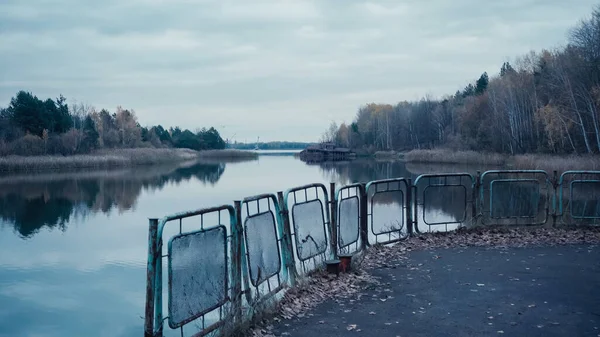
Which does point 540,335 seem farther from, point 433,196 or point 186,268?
point 433,196

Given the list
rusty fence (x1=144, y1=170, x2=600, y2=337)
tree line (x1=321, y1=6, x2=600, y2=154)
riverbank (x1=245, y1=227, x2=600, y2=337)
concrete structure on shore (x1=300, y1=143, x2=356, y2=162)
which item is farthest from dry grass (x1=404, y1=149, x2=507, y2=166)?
riverbank (x1=245, y1=227, x2=600, y2=337)

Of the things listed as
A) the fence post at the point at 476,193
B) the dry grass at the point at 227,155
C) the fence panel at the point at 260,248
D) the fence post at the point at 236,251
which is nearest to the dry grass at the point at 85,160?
the dry grass at the point at 227,155

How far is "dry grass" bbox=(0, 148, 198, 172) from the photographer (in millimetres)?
55906

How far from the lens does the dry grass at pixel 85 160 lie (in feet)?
183

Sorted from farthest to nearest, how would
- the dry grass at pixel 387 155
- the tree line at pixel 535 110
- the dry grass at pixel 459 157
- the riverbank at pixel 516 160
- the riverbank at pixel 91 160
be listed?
the dry grass at pixel 387 155 → the riverbank at pixel 91 160 → the dry grass at pixel 459 157 → the tree line at pixel 535 110 → the riverbank at pixel 516 160

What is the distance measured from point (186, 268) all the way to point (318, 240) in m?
3.65

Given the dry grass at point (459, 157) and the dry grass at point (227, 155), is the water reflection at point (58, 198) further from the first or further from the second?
the dry grass at point (227, 155)

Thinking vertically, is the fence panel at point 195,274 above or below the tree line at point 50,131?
below

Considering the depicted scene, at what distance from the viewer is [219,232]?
6383 mm

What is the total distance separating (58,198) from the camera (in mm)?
33000

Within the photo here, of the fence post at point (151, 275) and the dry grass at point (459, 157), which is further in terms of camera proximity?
the dry grass at point (459, 157)

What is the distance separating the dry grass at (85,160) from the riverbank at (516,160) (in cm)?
3917

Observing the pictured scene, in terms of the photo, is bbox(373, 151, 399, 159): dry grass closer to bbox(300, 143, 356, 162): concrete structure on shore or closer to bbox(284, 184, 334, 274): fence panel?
bbox(300, 143, 356, 162): concrete structure on shore

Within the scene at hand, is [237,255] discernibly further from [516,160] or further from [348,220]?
[516,160]
